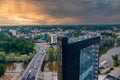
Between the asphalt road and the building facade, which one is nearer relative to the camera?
the building facade

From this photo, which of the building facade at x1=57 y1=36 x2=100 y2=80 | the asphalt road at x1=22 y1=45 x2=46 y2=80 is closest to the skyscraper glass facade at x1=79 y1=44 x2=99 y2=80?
the building facade at x1=57 y1=36 x2=100 y2=80

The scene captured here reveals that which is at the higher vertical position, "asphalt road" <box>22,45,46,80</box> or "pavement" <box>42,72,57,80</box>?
"asphalt road" <box>22,45,46,80</box>

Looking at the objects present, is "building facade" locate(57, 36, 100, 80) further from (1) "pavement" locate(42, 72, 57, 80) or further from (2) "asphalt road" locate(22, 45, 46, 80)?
(2) "asphalt road" locate(22, 45, 46, 80)

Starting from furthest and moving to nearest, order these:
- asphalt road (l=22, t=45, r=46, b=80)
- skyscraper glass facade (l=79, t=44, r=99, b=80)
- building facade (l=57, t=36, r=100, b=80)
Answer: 1. asphalt road (l=22, t=45, r=46, b=80)
2. skyscraper glass facade (l=79, t=44, r=99, b=80)
3. building facade (l=57, t=36, r=100, b=80)

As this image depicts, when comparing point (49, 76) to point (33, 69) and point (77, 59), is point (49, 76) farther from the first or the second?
point (77, 59)

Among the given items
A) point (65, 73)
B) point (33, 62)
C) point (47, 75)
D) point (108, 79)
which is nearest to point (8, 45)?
point (33, 62)

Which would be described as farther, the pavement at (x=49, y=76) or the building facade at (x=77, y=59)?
the pavement at (x=49, y=76)

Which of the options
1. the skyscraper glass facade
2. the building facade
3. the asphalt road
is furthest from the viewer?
the asphalt road

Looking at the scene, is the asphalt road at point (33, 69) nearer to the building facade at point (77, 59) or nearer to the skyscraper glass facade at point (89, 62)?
the skyscraper glass facade at point (89, 62)

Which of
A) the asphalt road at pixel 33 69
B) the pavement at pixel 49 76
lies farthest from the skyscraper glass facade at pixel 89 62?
the asphalt road at pixel 33 69
